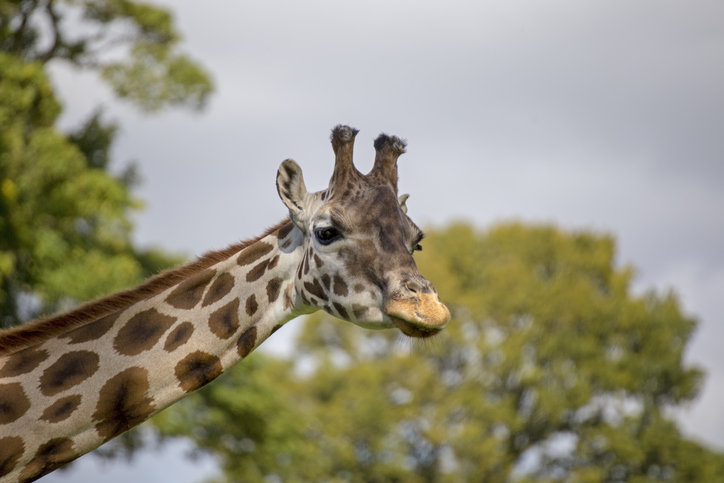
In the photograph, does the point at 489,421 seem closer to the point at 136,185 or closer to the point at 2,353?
the point at 136,185

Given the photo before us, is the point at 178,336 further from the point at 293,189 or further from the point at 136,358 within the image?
the point at 293,189

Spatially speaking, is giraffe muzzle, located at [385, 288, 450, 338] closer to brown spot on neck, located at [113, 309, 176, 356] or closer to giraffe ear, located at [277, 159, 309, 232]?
giraffe ear, located at [277, 159, 309, 232]

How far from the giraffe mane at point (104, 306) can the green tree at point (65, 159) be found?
14.0 m

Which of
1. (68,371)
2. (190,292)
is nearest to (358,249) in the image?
(190,292)

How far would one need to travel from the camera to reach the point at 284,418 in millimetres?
24172

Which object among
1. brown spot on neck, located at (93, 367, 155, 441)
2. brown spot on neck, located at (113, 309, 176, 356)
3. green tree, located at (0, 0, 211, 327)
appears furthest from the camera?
green tree, located at (0, 0, 211, 327)

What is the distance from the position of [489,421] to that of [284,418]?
1716cm

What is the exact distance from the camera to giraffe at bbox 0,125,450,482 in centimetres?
515

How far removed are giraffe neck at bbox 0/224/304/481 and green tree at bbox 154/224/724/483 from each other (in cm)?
3067

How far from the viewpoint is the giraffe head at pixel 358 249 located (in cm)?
497

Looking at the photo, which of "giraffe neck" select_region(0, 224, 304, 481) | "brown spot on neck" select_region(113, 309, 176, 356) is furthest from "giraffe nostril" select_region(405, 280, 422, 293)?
"brown spot on neck" select_region(113, 309, 176, 356)

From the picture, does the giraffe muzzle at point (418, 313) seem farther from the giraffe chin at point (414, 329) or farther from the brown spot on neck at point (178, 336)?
the brown spot on neck at point (178, 336)

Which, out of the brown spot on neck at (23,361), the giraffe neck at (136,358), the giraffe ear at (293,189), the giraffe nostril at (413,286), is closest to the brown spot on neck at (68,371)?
the giraffe neck at (136,358)

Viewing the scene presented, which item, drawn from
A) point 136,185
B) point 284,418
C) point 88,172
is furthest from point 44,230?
point 284,418
